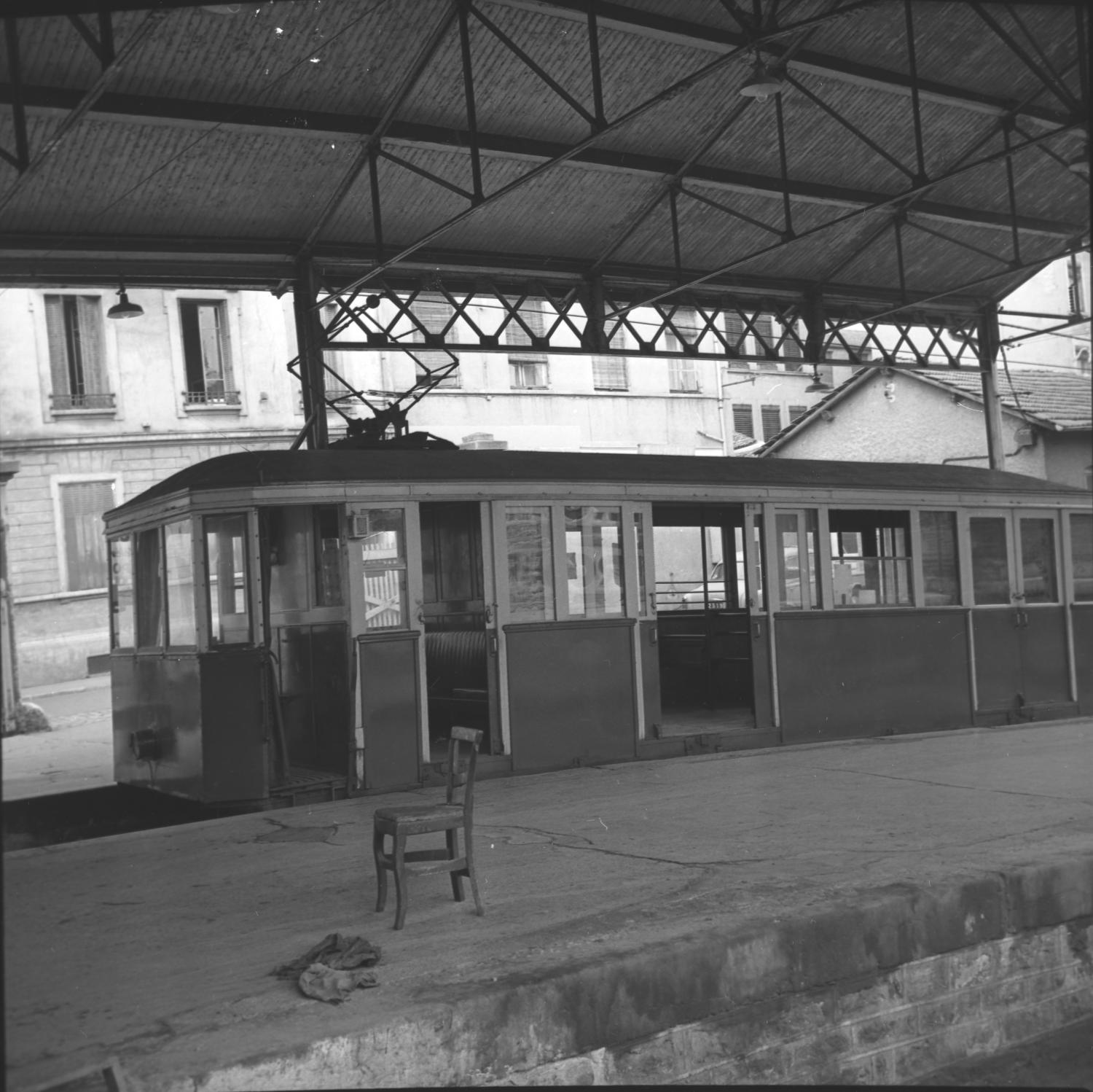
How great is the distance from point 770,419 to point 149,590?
1054 inches

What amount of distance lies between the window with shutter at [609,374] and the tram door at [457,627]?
20982 mm

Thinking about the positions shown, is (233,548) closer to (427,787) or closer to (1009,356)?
(427,787)

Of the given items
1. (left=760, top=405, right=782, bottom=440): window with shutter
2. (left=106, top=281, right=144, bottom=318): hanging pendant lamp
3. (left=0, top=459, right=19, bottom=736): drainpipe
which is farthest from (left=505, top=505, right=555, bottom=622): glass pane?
(left=760, top=405, right=782, bottom=440): window with shutter

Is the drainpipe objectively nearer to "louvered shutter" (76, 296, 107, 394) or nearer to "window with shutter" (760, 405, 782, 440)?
"louvered shutter" (76, 296, 107, 394)

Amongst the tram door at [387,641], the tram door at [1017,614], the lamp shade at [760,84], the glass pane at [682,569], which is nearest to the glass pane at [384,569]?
the tram door at [387,641]

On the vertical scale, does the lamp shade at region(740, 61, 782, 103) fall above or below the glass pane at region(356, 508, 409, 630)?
above

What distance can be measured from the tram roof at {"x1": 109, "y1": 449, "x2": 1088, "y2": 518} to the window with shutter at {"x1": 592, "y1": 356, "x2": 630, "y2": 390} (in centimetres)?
1793

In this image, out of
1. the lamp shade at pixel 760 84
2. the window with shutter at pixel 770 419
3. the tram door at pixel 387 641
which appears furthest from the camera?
the window with shutter at pixel 770 419

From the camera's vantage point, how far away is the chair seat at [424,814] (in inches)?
225

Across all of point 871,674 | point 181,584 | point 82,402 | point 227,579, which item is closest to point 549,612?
point 227,579

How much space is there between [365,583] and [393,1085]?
5309mm

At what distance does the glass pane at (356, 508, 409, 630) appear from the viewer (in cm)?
930

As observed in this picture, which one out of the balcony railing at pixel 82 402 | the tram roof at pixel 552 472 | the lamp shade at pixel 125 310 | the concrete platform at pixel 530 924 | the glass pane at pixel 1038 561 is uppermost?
the balcony railing at pixel 82 402

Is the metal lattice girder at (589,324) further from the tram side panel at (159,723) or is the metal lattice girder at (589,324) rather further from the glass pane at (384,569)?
A: the tram side panel at (159,723)
